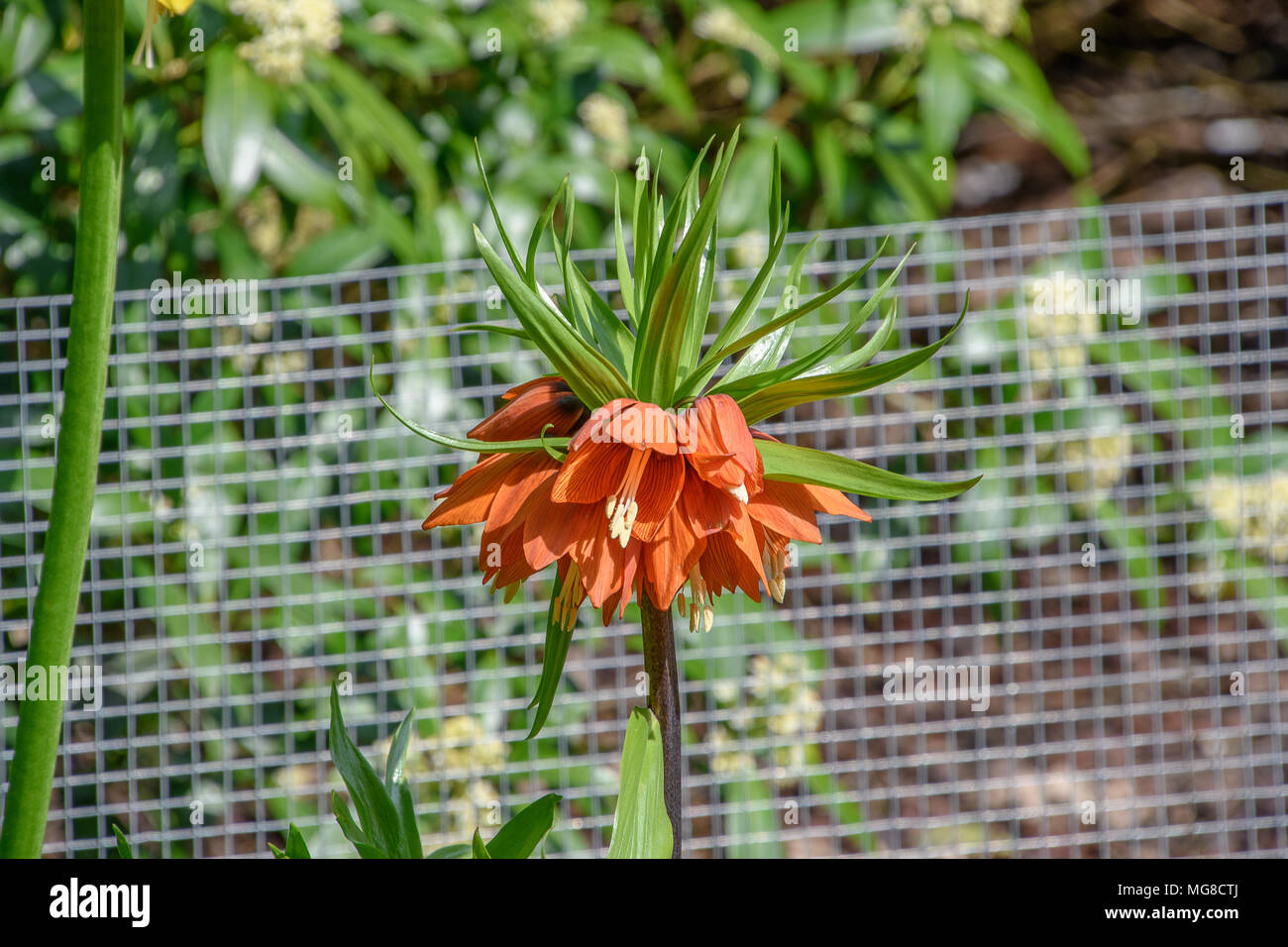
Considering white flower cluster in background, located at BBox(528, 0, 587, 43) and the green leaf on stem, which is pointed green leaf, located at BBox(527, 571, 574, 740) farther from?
white flower cluster in background, located at BBox(528, 0, 587, 43)

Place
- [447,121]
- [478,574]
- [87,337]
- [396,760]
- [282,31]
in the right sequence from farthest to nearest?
[447,121], [478,574], [282,31], [396,760], [87,337]

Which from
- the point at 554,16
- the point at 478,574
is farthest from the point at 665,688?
the point at 554,16

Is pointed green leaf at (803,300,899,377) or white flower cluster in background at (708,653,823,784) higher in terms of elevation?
pointed green leaf at (803,300,899,377)

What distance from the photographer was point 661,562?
0.35 meters

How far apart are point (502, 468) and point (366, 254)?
34.1 inches

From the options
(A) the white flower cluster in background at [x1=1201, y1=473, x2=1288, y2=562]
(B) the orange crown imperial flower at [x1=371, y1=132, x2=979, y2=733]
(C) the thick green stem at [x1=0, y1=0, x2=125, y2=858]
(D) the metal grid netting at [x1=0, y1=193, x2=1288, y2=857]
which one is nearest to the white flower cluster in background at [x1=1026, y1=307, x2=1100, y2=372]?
(D) the metal grid netting at [x1=0, y1=193, x2=1288, y2=857]

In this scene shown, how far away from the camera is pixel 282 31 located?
42.9 inches

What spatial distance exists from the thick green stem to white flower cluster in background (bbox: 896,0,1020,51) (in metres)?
1.21

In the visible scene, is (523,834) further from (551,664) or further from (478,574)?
(478,574)

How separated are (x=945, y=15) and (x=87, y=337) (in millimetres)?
1273

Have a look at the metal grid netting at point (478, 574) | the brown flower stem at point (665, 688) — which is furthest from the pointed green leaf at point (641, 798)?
the metal grid netting at point (478, 574)

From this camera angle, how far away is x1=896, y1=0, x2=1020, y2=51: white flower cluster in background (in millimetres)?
1342
